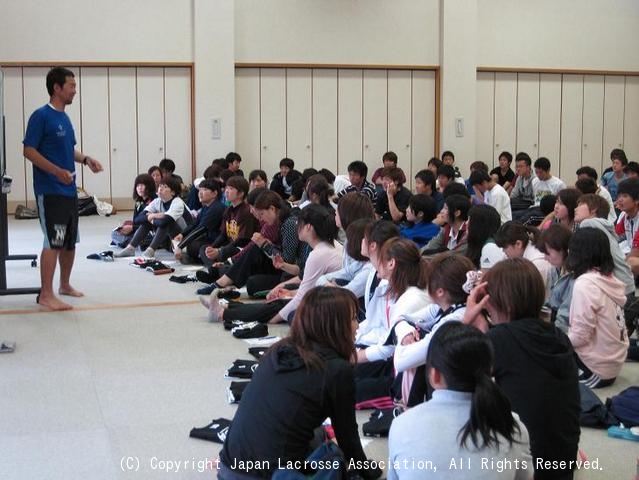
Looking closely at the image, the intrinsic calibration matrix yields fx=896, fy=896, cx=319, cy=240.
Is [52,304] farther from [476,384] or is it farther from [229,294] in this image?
[476,384]

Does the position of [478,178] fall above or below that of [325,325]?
above

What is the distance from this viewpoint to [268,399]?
3123mm

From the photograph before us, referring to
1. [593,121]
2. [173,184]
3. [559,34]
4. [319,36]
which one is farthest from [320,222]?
[593,121]

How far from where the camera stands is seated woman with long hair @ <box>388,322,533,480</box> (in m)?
2.54

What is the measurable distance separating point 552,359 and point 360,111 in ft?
42.4

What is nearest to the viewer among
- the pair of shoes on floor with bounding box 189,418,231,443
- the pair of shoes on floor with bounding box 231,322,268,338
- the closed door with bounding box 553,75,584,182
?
the pair of shoes on floor with bounding box 189,418,231,443

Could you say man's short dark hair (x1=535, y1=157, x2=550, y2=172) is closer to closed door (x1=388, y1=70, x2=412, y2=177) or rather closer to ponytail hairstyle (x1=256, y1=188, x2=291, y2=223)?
closed door (x1=388, y1=70, x2=412, y2=177)

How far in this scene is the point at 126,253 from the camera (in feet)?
33.4

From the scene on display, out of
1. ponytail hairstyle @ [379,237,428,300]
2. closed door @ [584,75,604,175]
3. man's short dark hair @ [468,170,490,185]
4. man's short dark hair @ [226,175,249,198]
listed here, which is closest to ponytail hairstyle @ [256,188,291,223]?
man's short dark hair @ [226,175,249,198]

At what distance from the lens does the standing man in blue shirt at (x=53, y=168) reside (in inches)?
260

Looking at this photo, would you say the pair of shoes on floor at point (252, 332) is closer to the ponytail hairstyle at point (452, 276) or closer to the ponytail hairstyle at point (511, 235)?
the ponytail hairstyle at point (511, 235)

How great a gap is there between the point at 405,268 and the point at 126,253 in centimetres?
628

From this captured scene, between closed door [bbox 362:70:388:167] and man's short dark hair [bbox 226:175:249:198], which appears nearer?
man's short dark hair [bbox 226:175:249:198]

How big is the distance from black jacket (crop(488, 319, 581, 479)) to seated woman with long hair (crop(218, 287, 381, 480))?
57cm
